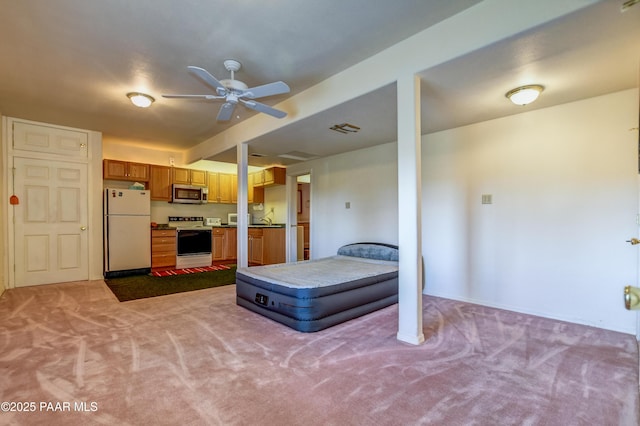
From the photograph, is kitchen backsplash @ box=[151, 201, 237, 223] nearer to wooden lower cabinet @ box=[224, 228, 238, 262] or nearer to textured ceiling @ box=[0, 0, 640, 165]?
wooden lower cabinet @ box=[224, 228, 238, 262]

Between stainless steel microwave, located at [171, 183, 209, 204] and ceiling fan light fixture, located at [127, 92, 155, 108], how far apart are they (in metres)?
3.14

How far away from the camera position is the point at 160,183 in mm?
6516

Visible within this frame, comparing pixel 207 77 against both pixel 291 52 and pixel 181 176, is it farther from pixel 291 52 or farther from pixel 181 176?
pixel 181 176

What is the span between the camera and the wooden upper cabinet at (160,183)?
6.41 meters

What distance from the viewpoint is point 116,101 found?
3.89 metres

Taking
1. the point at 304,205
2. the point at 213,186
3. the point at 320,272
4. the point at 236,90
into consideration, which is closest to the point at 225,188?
the point at 213,186

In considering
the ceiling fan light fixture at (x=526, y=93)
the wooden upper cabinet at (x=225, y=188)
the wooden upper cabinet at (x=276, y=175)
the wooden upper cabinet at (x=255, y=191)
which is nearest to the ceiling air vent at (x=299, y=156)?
the wooden upper cabinet at (x=276, y=175)

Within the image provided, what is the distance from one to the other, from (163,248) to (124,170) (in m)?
1.74

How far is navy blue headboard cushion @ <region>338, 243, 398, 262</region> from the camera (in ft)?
15.2

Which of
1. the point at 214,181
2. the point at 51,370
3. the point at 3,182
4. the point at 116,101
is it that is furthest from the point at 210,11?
the point at 214,181

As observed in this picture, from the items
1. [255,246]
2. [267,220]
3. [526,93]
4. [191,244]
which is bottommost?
[255,246]

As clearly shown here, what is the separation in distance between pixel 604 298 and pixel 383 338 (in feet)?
7.65

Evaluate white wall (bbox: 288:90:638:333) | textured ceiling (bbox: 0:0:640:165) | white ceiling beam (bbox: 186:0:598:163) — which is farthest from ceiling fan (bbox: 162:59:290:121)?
white wall (bbox: 288:90:638:333)

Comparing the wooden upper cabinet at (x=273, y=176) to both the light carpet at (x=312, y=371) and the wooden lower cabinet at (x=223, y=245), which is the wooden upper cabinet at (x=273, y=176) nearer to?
the wooden lower cabinet at (x=223, y=245)
